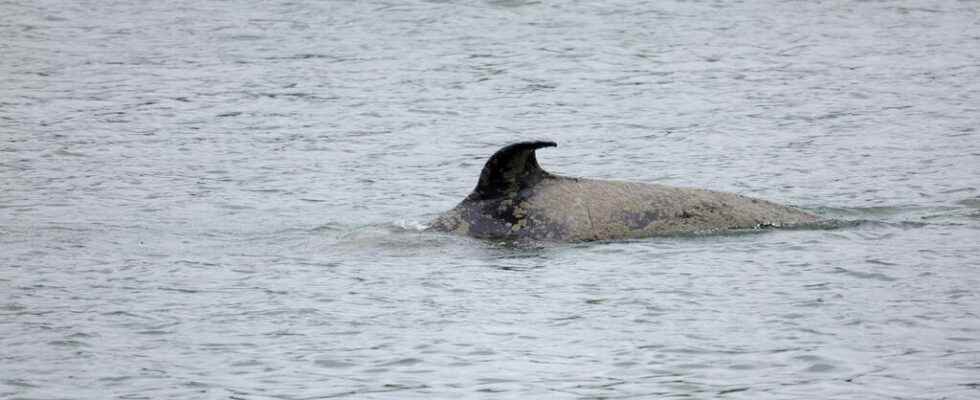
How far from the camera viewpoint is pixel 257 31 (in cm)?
3127

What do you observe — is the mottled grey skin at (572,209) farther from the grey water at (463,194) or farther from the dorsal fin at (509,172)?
the grey water at (463,194)

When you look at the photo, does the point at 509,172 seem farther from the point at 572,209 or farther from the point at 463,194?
the point at 463,194

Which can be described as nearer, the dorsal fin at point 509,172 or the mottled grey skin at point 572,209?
the dorsal fin at point 509,172

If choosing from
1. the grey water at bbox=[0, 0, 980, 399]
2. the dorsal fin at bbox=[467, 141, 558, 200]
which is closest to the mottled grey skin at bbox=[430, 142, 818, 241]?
the dorsal fin at bbox=[467, 141, 558, 200]

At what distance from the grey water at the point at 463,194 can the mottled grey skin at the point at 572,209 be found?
235 millimetres

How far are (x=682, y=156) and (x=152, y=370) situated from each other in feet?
34.7

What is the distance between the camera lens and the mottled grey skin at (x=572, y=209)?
49.0 feet

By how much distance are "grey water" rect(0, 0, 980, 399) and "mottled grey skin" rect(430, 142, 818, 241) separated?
235mm

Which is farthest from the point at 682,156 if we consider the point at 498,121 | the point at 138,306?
the point at 138,306

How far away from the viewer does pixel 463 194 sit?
18.8 metres

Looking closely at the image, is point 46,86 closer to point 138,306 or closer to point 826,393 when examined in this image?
point 138,306

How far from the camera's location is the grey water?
11609 mm

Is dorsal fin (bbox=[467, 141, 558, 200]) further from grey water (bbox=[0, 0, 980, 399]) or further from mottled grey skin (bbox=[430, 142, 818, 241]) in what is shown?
grey water (bbox=[0, 0, 980, 399])

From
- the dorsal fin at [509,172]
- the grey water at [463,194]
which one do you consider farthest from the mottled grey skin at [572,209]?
the grey water at [463,194]
